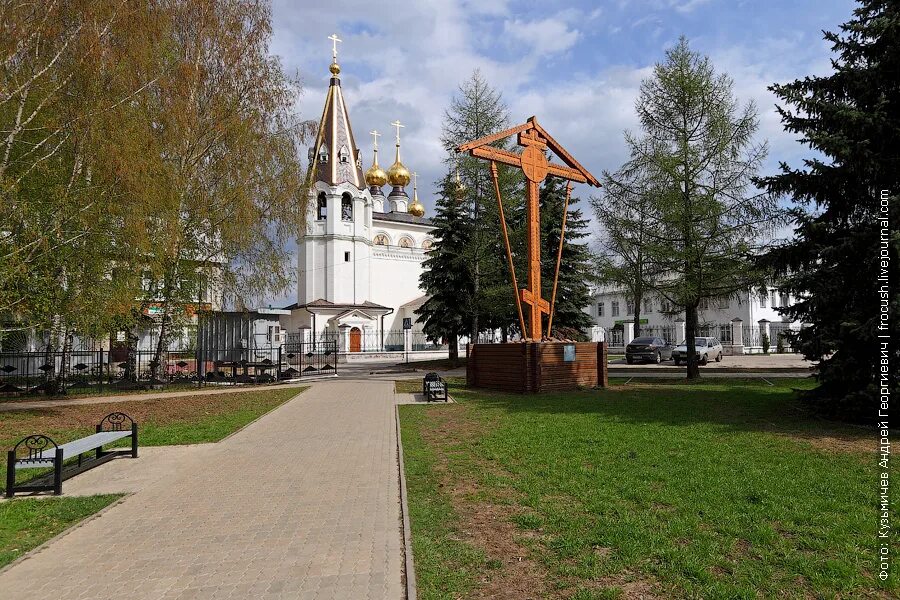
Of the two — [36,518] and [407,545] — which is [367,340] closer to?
[36,518]

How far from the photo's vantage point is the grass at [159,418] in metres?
9.75

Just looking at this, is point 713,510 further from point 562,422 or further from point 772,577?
point 562,422

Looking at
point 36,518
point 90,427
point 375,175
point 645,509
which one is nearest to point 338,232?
point 375,175

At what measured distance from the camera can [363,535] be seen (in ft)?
15.3

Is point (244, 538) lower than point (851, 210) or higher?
lower

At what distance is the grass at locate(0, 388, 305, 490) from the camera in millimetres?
9750

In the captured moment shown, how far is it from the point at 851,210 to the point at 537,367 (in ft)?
24.8

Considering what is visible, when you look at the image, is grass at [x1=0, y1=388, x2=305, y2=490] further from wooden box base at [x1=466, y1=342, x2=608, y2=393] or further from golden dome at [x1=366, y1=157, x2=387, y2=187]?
golden dome at [x1=366, y1=157, x2=387, y2=187]

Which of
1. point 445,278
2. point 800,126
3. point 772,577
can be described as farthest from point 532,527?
point 445,278

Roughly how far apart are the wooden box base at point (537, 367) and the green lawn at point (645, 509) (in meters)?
5.23

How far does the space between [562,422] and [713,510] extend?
16.5ft

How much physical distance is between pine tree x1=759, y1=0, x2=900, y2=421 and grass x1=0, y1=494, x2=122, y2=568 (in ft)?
33.1

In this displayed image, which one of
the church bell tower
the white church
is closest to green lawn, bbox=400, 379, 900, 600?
the white church

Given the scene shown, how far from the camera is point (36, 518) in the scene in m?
5.32
